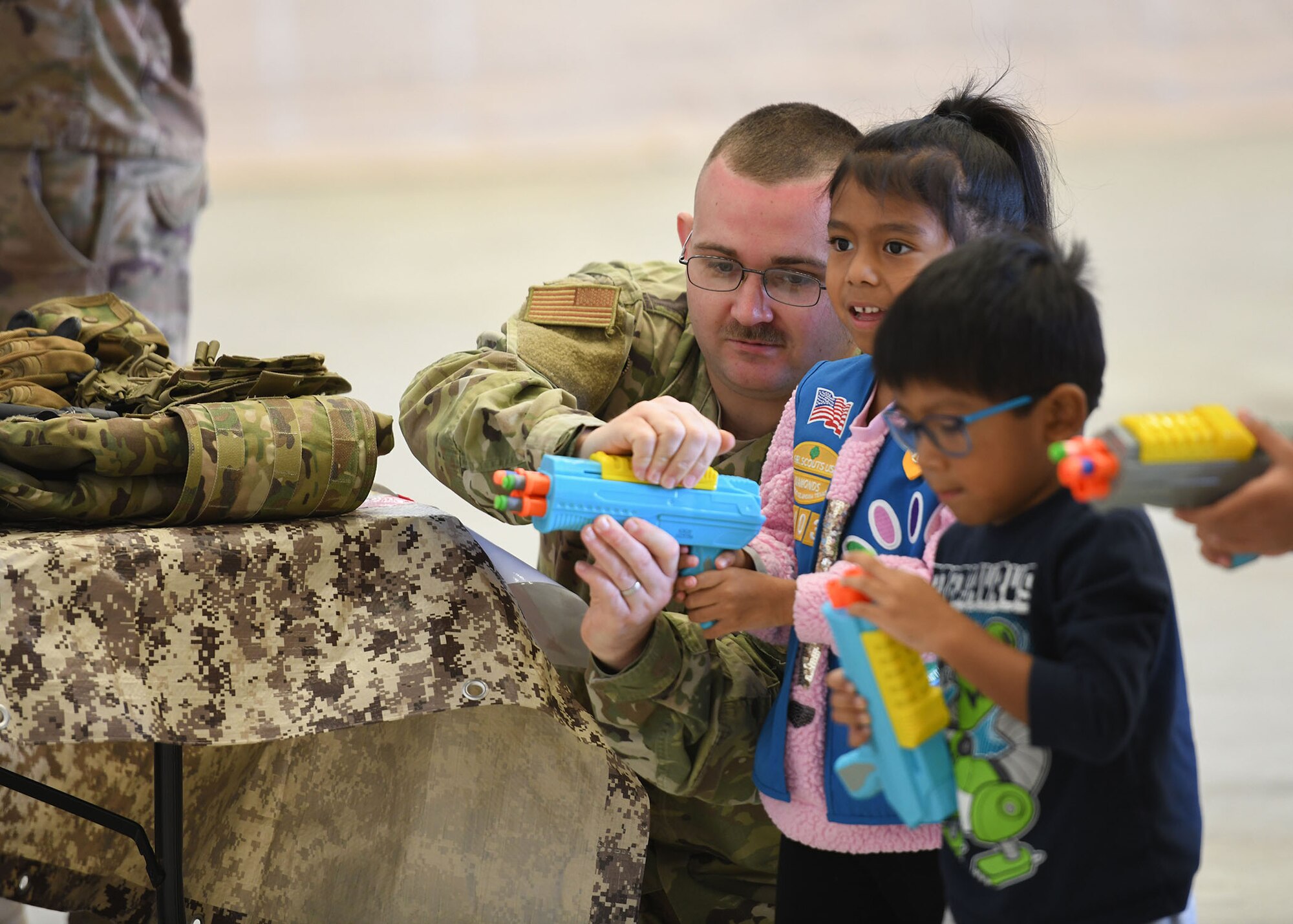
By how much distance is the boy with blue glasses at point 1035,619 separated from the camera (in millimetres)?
1003

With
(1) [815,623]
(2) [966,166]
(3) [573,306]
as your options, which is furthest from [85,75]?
(1) [815,623]

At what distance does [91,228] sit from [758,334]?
205 centimetres

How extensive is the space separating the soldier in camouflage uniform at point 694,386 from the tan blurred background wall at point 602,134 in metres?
4.31

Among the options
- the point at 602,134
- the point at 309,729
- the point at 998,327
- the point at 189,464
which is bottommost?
the point at 309,729

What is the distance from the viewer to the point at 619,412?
2.10 metres

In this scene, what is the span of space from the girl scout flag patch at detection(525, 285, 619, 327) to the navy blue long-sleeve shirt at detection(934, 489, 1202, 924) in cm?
105

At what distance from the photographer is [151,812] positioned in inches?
76.4

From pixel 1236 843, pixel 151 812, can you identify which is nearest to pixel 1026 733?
pixel 151 812

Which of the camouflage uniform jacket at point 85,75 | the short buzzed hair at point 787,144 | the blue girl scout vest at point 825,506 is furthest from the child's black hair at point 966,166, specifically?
the camouflage uniform jacket at point 85,75

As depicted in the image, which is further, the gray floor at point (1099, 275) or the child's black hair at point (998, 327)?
the gray floor at point (1099, 275)

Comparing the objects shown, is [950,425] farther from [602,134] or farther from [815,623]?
[602,134]

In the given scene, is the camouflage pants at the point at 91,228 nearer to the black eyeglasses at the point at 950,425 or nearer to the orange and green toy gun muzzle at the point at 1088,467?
the black eyeglasses at the point at 950,425

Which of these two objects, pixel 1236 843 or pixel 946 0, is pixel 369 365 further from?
pixel 946 0

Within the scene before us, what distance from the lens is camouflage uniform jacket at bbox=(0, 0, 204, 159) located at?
300cm
